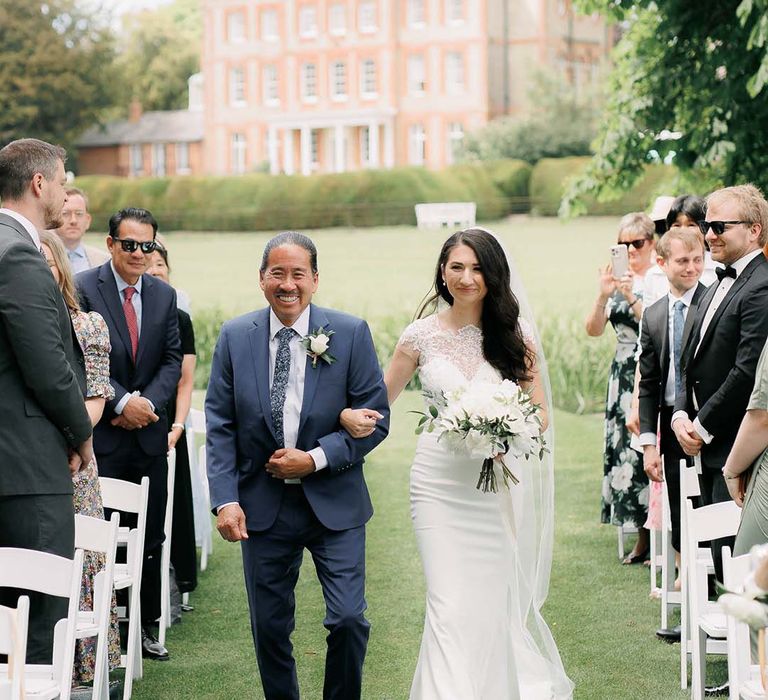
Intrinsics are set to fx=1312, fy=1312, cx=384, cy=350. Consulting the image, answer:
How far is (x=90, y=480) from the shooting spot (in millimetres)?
6207

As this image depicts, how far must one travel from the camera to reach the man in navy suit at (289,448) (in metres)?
5.46

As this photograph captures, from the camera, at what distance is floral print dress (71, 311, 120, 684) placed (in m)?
6.09

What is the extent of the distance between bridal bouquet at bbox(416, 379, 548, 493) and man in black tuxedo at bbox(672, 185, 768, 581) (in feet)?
3.61

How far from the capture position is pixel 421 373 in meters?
6.24

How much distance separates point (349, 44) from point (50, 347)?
41288 mm

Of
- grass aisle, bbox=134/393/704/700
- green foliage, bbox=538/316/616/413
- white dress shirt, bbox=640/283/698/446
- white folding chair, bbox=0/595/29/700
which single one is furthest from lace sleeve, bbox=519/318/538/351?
green foliage, bbox=538/316/616/413

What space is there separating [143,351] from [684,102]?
269 inches

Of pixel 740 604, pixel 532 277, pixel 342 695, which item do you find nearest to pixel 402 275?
pixel 532 277

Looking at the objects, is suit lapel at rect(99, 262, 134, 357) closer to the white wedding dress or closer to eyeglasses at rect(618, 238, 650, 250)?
the white wedding dress

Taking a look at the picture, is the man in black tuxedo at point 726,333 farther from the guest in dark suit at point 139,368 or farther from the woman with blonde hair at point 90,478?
the woman with blonde hair at point 90,478

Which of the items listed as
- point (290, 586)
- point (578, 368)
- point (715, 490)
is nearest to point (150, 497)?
point (290, 586)

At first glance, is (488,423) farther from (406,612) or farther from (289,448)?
(406,612)

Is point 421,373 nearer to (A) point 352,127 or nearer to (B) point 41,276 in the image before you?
(B) point 41,276

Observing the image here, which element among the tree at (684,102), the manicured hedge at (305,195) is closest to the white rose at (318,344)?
the tree at (684,102)
